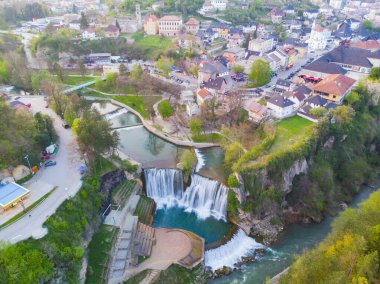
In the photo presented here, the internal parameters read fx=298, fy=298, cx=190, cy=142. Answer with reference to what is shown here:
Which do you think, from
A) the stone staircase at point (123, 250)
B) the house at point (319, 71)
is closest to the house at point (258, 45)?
the house at point (319, 71)

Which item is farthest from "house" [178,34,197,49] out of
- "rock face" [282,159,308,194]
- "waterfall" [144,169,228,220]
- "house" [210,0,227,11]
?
"rock face" [282,159,308,194]

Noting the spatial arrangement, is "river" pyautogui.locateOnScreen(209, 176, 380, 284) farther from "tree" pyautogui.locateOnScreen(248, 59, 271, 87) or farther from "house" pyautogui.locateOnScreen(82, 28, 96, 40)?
"house" pyautogui.locateOnScreen(82, 28, 96, 40)

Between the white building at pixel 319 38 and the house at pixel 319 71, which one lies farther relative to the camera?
the white building at pixel 319 38

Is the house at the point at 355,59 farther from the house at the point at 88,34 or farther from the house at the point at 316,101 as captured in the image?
the house at the point at 88,34

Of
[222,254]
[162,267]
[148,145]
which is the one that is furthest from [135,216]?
[148,145]

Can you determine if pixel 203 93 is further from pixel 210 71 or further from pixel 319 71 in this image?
pixel 319 71
